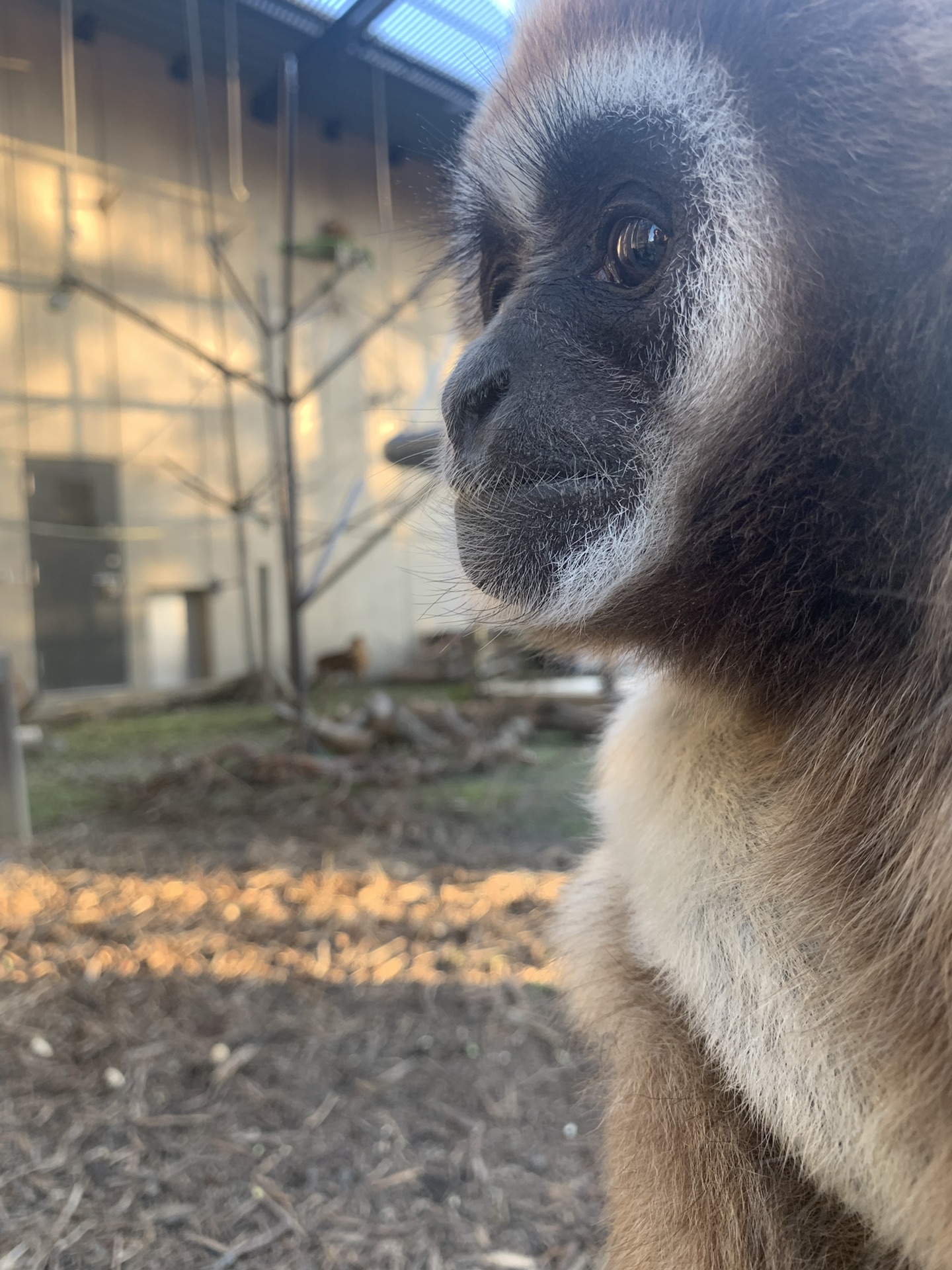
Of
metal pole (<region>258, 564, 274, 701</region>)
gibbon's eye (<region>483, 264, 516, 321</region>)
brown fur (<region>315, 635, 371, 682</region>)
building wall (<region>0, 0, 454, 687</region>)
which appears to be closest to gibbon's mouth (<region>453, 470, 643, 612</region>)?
gibbon's eye (<region>483, 264, 516, 321</region>)

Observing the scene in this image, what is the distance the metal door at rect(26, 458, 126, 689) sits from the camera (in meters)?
7.53

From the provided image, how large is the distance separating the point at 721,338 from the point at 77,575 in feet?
25.8

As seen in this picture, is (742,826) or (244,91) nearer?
(742,826)

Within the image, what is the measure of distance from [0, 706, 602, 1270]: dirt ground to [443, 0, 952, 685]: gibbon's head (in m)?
1.00

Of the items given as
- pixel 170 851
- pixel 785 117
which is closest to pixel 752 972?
pixel 785 117

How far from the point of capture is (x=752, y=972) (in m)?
0.90

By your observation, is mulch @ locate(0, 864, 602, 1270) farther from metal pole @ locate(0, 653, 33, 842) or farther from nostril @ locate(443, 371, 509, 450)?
nostril @ locate(443, 371, 509, 450)

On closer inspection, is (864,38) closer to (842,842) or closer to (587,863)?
(842,842)

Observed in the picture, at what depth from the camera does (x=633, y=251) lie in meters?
1.06

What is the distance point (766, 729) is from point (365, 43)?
5.27m

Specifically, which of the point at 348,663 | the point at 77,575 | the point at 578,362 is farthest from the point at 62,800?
the point at 348,663

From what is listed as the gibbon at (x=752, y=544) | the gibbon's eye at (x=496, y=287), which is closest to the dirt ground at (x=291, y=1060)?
the gibbon at (x=752, y=544)

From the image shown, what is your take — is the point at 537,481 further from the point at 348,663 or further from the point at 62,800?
the point at 348,663

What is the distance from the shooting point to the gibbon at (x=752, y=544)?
81 cm
